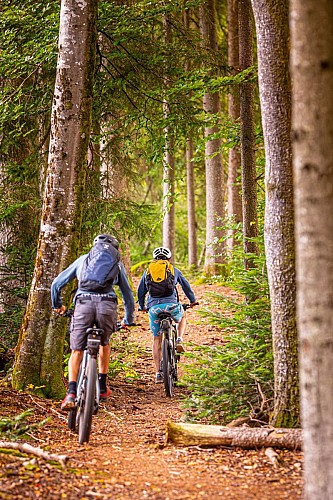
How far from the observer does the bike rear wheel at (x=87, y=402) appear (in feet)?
19.6

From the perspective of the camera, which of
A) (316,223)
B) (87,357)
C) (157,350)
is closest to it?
(316,223)

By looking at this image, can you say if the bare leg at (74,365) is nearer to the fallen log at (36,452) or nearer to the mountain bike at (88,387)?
the mountain bike at (88,387)

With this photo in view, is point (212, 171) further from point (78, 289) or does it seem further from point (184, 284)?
point (78, 289)

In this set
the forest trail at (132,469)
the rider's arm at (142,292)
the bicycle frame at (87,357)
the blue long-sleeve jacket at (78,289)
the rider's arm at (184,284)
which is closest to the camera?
the forest trail at (132,469)

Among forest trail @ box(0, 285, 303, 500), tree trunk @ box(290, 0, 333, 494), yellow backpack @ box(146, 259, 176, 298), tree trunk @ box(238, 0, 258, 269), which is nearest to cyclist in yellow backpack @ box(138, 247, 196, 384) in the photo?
yellow backpack @ box(146, 259, 176, 298)

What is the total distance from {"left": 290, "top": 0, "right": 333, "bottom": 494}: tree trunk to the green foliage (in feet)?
8.93

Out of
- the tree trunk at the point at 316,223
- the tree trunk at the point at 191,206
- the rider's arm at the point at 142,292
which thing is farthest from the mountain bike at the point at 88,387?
the tree trunk at the point at 191,206

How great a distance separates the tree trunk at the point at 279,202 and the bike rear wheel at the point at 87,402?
1766 mm

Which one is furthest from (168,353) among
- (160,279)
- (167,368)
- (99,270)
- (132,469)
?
(132,469)

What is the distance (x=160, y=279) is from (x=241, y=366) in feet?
10.9

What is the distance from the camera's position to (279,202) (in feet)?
20.0

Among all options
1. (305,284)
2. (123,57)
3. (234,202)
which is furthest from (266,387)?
(234,202)

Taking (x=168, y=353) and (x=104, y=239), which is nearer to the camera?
(x=104, y=239)

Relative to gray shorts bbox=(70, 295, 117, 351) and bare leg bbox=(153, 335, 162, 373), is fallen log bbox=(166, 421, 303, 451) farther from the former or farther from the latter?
bare leg bbox=(153, 335, 162, 373)
